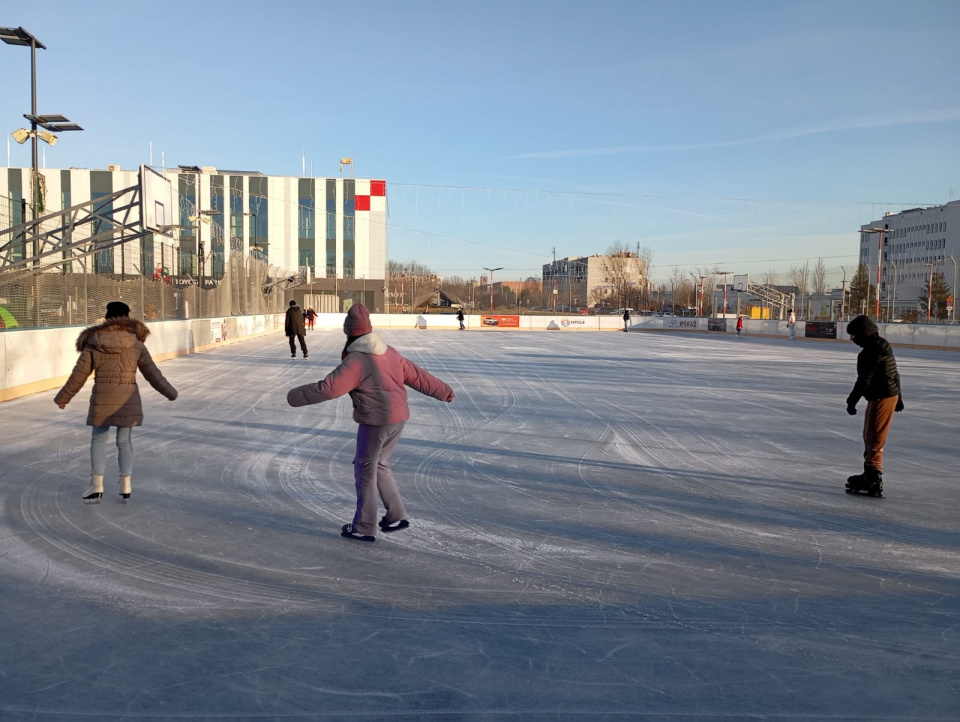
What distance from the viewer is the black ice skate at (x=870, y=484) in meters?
6.85

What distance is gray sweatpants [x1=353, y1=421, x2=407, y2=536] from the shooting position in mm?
5199

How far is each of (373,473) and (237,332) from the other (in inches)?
1154

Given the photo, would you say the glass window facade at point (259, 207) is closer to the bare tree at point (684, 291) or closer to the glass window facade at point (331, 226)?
the glass window facade at point (331, 226)

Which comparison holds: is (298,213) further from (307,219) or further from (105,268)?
(105,268)

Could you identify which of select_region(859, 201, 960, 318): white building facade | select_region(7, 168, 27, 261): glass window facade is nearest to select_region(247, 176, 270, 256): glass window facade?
select_region(7, 168, 27, 261): glass window facade

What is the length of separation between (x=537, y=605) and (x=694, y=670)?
3.29 ft

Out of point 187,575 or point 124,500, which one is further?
point 124,500

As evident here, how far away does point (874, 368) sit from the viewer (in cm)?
684

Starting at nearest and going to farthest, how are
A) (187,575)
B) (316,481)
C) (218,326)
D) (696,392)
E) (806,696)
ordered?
(806,696) < (187,575) < (316,481) < (696,392) < (218,326)

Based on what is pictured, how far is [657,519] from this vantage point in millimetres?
6043

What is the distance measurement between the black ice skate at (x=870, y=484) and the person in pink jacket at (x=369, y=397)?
4135mm

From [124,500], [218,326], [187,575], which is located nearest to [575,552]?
[187,575]

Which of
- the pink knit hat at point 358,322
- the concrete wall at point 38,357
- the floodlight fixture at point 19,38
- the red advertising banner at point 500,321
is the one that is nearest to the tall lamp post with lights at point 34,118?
the floodlight fixture at point 19,38

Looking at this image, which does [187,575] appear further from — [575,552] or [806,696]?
[806,696]
